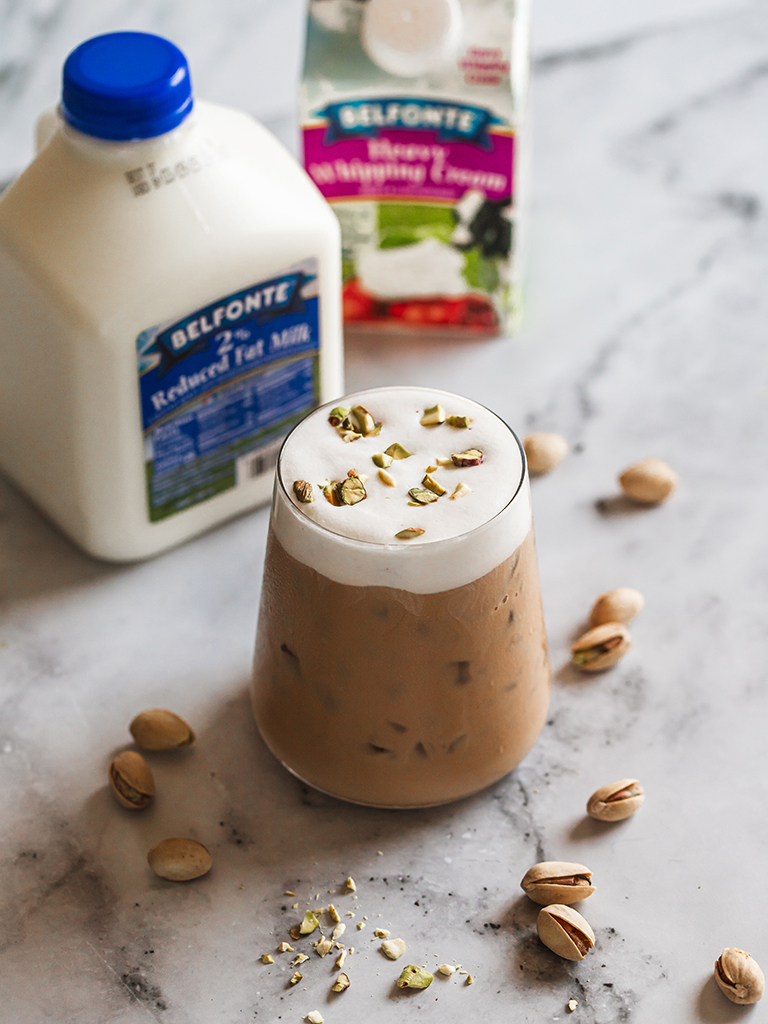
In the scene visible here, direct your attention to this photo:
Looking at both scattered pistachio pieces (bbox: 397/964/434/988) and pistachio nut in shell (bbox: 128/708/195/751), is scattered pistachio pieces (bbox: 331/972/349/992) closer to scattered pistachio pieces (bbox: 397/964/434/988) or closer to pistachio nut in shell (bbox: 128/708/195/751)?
scattered pistachio pieces (bbox: 397/964/434/988)

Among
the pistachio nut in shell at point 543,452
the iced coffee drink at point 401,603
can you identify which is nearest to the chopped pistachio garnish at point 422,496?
the iced coffee drink at point 401,603

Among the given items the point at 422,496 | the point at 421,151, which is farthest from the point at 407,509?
the point at 421,151

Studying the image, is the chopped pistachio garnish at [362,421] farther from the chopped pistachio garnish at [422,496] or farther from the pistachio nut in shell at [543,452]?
the pistachio nut in shell at [543,452]

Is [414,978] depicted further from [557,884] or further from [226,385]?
[226,385]

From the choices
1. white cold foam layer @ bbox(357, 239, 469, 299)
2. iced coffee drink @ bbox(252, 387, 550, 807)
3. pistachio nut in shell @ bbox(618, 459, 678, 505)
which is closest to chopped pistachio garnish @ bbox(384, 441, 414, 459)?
iced coffee drink @ bbox(252, 387, 550, 807)

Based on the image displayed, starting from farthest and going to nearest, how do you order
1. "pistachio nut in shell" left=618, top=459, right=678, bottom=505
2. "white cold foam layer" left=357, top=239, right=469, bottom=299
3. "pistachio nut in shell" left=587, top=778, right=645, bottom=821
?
1. "white cold foam layer" left=357, top=239, right=469, bottom=299
2. "pistachio nut in shell" left=618, top=459, right=678, bottom=505
3. "pistachio nut in shell" left=587, top=778, right=645, bottom=821

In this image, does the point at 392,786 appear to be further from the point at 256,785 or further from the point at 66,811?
the point at 66,811
